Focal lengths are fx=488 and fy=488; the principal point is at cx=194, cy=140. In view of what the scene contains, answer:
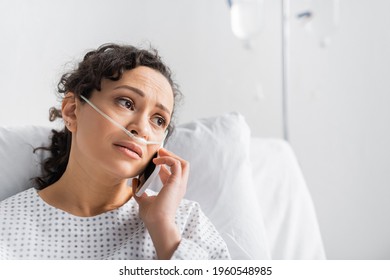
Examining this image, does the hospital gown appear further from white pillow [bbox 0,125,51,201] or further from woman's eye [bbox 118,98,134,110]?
woman's eye [bbox 118,98,134,110]

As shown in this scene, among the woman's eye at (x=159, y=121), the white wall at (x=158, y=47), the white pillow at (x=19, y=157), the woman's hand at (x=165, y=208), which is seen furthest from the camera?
the white wall at (x=158, y=47)

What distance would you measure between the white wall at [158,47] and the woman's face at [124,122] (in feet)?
1.68

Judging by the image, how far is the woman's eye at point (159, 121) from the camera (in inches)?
45.7

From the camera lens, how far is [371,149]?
2.00m

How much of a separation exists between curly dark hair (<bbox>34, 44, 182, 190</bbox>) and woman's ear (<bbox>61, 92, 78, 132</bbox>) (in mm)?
21

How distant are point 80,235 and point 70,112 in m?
0.29

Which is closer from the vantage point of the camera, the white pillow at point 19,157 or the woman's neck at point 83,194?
the woman's neck at point 83,194

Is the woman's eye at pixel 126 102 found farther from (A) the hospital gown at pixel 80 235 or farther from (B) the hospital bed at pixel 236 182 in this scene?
(B) the hospital bed at pixel 236 182

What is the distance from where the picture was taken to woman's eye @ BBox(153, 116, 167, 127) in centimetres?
116

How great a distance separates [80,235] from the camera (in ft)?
3.67

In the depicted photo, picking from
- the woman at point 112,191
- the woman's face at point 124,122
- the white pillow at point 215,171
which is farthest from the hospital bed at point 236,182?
the woman's face at point 124,122

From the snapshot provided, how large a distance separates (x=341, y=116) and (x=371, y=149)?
0.61ft
